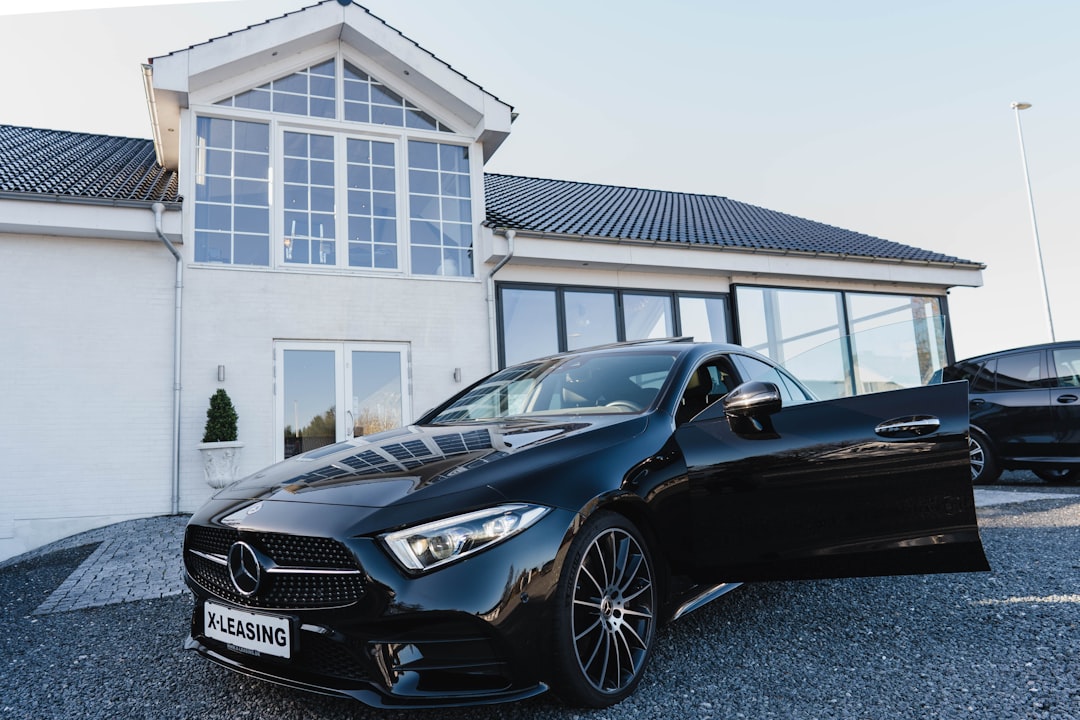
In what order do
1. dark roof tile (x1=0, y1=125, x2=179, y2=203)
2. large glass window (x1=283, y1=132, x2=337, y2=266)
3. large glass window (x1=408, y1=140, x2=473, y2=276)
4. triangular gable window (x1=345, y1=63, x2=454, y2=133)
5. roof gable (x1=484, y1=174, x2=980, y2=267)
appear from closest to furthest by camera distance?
dark roof tile (x1=0, y1=125, x2=179, y2=203) < large glass window (x1=283, y1=132, x2=337, y2=266) < large glass window (x1=408, y1=140, x2=473, y2=276) < triangular gable window (x1=345, y1=63, x2=454, y2=133) < roof gable (x1=484, y1=174, x2=980, y2=267)

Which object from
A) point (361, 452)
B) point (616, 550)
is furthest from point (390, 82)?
point (616, 550)

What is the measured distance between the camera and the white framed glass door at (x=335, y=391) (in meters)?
9.29

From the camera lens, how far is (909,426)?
2947mm

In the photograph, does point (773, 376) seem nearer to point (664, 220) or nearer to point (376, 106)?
point (376, 106)

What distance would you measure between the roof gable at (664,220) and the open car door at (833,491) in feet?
26.1

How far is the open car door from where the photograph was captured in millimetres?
2850

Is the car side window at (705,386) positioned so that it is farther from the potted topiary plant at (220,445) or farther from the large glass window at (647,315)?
the large glass window at (647,315)

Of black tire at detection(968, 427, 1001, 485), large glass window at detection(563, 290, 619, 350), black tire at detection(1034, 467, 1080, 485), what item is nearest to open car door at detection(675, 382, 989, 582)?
black tire at detection(968, 427, 1001, 485)

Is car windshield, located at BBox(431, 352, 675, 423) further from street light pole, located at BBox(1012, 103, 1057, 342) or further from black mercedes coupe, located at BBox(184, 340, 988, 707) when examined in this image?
street light pole, located at BBox(1012, 103, 1057, 342)

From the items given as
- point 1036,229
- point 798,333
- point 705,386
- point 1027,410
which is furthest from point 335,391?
point 1036,229

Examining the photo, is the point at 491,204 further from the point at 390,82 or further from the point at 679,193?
the point at 679,193

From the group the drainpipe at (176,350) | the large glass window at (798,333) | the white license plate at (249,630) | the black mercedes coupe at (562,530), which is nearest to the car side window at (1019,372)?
the large glass window at (798,333)

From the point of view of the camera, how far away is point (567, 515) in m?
2.35

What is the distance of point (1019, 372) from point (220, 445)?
9.73 m
